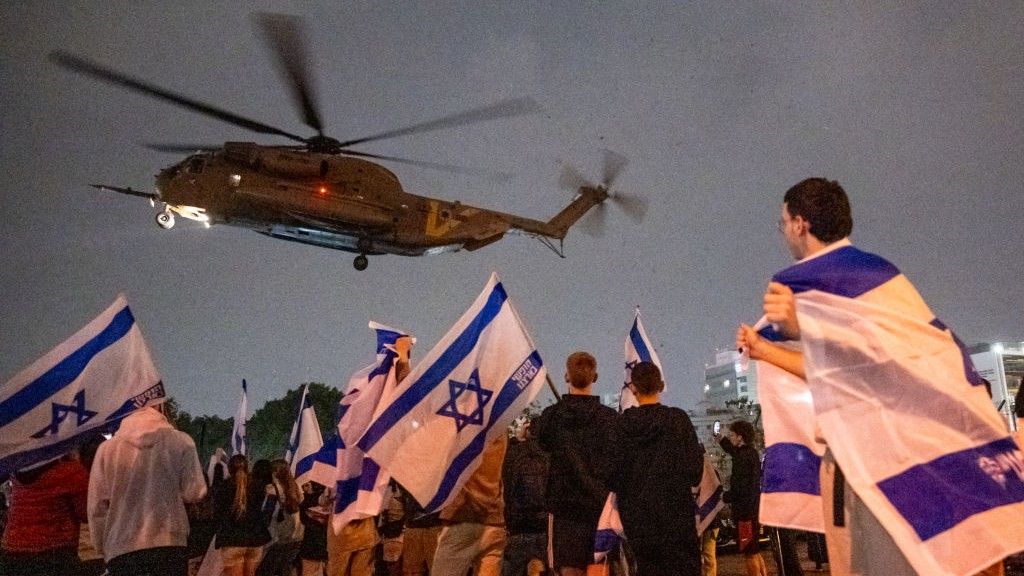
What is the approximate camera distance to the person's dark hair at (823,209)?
3.04 metres

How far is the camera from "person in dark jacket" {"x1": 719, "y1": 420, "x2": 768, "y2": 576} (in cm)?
894

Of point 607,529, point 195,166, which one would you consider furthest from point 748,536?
point 195,166

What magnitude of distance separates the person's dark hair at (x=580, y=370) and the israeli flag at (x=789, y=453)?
286 cm

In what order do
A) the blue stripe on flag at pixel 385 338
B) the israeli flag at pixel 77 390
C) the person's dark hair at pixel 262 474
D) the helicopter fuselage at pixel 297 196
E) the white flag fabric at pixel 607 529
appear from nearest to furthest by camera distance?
the white flag fabric at pixel 607 529 < the israeli flag at pixel 77 390 < the blue stripe on flag at pixel 385 338 < the person's dark hair at pixel 262 474 < the helicopter fuselage at pixel 297 196

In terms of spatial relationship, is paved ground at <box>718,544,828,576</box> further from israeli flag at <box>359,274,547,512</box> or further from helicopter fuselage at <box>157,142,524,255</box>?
helicopter fuselage at <box>157,142,524,255</box>

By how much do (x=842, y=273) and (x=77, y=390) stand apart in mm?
5918

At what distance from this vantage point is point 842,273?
2.83 meters

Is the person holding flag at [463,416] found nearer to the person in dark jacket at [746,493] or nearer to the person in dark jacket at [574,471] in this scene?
the person in dark jacket at [574,471]

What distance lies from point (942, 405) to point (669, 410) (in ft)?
9.56

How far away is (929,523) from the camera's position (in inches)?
99.1

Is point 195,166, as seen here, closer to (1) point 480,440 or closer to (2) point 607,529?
(1) point 480,440

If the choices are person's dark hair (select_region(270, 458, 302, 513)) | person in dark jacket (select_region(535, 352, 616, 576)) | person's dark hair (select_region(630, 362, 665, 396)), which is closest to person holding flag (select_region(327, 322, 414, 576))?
person's dark hair (select_region(270, 458, 302, 513))

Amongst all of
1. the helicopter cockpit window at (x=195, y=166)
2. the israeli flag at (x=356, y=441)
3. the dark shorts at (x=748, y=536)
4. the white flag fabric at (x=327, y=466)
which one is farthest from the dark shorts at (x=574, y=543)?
the helicopter cockpit window at (x=195, y=166)

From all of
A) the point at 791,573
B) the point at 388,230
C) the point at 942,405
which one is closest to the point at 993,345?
the point at 388,230
